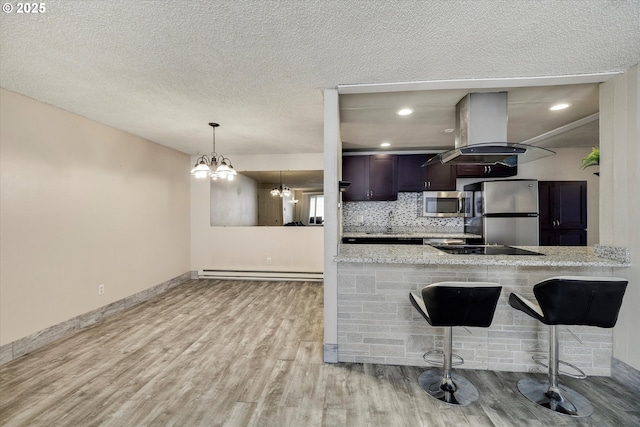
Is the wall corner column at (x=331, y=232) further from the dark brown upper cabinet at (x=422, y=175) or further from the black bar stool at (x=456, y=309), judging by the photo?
the dark brown upper cabinet at (x=422, y=175)

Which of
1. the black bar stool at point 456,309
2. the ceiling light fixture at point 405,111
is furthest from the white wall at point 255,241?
the black bar stool at point 456,309

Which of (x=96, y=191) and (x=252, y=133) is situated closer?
(x=96, y=191)

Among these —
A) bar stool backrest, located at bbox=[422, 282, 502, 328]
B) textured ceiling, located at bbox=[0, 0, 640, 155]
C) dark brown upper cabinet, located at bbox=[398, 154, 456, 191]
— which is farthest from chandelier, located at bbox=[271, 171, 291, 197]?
bar stool backrest, located at bbox=[422, 282, 502, 328]

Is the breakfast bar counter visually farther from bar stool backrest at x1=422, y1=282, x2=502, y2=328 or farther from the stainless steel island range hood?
the stainless steel island range hood

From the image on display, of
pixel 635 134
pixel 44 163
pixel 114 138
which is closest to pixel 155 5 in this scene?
pixel 44 163

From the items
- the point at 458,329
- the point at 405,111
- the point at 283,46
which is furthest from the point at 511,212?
the point at 283,46

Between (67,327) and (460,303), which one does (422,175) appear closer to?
(460,303)

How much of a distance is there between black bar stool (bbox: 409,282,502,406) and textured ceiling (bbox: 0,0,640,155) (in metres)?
1.61

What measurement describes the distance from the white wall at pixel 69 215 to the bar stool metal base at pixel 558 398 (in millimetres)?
4315

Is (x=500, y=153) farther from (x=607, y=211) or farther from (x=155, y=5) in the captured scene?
(x=155, y=5)

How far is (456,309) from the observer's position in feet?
6.21

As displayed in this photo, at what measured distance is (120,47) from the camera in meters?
1.84

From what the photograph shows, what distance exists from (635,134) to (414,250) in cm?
185

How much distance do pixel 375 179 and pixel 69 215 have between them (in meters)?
4.22
